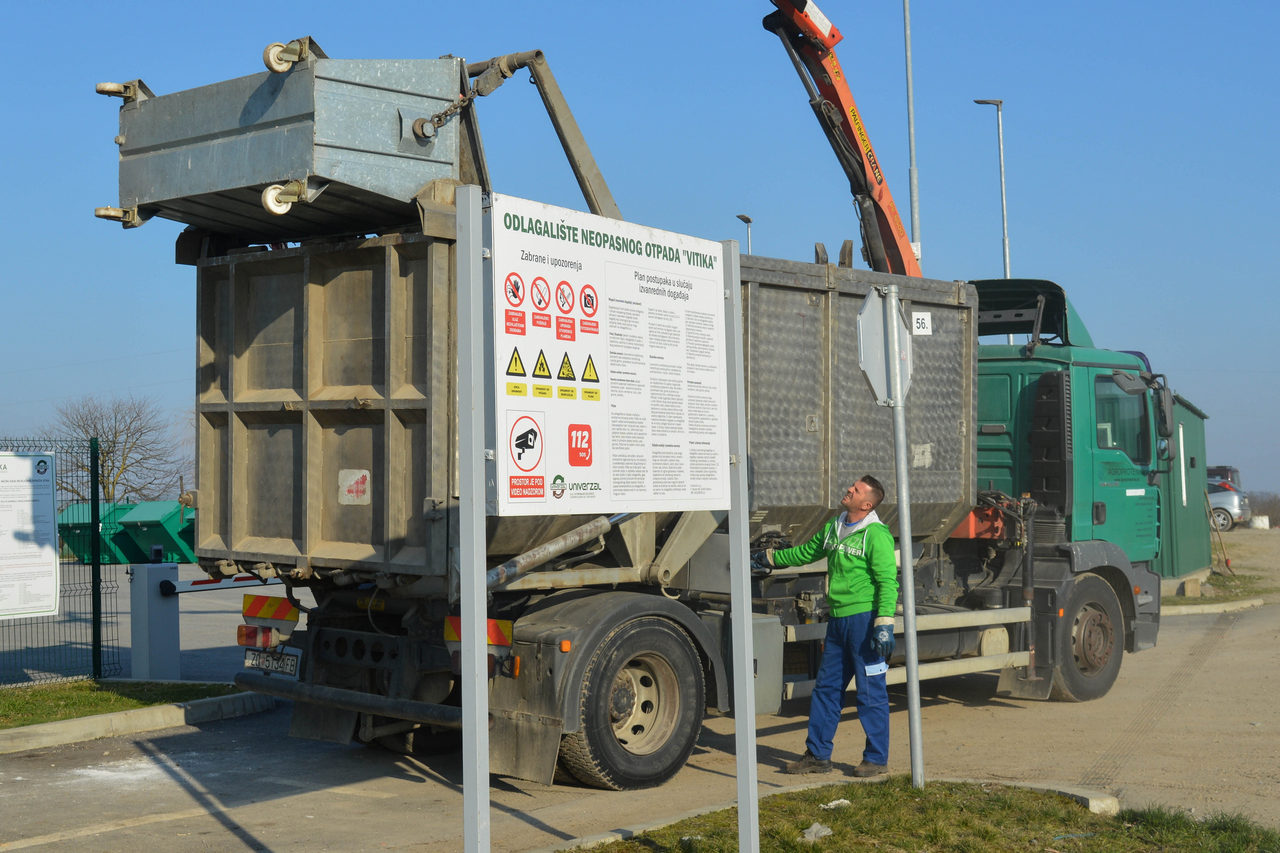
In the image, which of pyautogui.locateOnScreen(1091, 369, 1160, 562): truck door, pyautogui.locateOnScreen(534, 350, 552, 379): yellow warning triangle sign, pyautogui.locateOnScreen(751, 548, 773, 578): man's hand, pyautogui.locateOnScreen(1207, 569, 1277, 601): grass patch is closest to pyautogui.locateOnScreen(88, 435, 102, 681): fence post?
pyautogui.locateOnScreen(751, 548, 773, 578): man's hand

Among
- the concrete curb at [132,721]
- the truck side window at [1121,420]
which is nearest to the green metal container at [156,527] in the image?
the concrete curb at [132,721]

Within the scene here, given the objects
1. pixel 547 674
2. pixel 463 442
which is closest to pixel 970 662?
pixel 547 674

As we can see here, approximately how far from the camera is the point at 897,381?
6.92 metres

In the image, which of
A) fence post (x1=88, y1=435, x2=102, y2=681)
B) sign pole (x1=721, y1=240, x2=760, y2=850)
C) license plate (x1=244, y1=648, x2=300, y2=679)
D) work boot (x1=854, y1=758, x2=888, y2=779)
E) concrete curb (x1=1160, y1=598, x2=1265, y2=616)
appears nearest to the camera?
sign pole (x1=721, y1=240, x2=760, y2=850)

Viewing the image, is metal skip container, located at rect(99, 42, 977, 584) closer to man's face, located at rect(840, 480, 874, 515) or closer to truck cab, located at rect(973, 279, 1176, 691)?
man's face, located at rect(840, 480, 874, 515)

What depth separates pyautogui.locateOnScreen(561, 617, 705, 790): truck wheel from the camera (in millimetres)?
7047

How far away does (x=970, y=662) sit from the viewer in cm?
944

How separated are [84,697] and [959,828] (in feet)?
23.6

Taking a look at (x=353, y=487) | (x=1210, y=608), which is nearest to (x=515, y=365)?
(x=353, y=487)

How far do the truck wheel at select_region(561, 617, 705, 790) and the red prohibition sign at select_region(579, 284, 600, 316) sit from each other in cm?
282

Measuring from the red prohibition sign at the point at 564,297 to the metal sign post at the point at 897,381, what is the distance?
8.91ft

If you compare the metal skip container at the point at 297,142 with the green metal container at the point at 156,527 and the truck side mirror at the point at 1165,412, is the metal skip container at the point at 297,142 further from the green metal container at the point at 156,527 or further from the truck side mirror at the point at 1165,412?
the green metal container at the point at 156,527

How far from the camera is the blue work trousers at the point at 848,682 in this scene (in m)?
7.55

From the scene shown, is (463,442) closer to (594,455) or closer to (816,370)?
(594,455)
